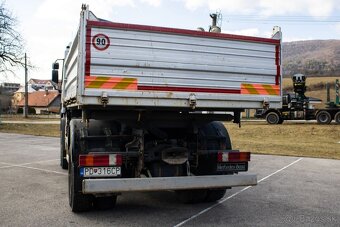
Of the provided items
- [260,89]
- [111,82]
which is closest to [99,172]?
[111,82]

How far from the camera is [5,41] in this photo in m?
35.9

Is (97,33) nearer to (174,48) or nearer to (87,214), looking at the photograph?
(174,48)

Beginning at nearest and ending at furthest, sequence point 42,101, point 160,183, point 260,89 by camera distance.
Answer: point 160,183, point 260,89, point 42,101

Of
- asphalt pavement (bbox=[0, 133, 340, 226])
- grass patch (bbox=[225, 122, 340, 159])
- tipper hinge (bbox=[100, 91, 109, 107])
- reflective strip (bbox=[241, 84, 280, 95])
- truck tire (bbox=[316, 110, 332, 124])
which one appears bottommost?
asphalt pavement (bbox=[0, 133, 340, 226])

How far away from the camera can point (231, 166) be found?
6.54 m

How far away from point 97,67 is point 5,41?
33536 millimetres

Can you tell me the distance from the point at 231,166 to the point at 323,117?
73.6 ft

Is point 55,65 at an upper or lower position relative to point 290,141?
upper

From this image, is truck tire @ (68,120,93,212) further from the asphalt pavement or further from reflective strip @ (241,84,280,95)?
reflective strip @ (241,84,280,95)

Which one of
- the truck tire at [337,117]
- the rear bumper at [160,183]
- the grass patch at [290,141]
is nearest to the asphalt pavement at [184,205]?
the rear bumper at [160,183]

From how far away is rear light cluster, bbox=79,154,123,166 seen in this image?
558cm

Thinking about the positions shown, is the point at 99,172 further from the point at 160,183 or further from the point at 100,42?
the point at 100,42

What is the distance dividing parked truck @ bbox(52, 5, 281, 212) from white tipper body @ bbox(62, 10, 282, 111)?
0.04ft

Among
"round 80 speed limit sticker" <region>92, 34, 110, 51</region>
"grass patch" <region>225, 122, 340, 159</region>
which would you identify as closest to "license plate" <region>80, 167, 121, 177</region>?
"round 80 speed limit sticker" <region>92, 34, 110, 51</region>
